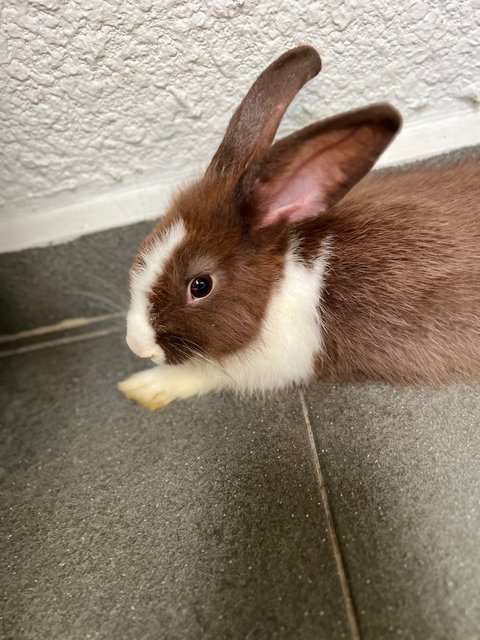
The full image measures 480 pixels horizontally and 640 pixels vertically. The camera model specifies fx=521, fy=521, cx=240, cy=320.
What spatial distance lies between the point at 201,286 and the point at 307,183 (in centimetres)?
23

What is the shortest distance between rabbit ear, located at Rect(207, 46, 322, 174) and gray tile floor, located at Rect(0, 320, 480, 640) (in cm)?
45

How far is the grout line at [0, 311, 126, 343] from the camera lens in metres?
1.30

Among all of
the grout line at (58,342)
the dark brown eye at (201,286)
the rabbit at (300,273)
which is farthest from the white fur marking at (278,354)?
the grout line at (58,342)

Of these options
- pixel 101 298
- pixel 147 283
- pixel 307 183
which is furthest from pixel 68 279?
pixel 307 183

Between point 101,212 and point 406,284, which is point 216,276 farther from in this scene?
point 101,212

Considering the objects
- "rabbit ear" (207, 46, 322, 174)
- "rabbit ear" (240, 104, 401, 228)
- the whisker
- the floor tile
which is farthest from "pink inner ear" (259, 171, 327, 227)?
the whisker

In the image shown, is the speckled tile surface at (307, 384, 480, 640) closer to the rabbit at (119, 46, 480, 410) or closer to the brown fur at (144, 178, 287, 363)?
the rabbit at (119, 46, 480, 410)

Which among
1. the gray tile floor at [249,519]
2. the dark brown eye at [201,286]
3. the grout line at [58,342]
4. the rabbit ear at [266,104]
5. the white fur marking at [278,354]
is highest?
the rabbit ear at [266,104]

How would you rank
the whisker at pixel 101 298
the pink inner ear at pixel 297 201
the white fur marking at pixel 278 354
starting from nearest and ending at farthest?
the pink inner ear at pixel 297 201, the white fur marking at pixel 278 354, the whisker at pixel 101 298

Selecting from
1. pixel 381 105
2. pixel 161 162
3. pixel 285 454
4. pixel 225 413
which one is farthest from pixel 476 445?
pixel 161 162

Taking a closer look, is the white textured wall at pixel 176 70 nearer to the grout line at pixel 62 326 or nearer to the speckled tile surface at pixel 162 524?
the grout line at pixel 62 326

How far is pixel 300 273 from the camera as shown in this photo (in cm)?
86

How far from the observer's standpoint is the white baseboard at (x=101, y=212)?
112 cm

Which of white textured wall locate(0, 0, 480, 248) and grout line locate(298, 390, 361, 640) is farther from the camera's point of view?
white textured wall locate(0, 0, 480, 248)
